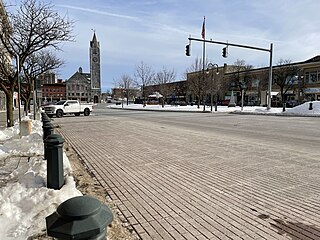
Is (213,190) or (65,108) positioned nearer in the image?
(213,190)

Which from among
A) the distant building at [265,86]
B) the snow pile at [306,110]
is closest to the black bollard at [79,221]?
the snow pile at [306,110]

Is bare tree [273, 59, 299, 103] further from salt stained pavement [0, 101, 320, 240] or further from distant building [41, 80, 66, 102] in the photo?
distant building [41, 80, 66, 102]

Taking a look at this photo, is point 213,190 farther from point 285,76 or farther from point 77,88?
point 77,88

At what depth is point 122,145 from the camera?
10195 millimetres

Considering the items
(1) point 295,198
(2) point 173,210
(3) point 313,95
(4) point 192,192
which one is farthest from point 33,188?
(3) point 313,95

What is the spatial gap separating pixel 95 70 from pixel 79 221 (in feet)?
455

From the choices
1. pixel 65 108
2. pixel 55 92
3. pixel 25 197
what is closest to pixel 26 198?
pixel 25 197

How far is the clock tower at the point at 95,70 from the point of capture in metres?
132

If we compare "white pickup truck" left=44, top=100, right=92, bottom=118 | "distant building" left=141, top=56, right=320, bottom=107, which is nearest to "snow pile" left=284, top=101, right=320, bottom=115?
"distant building" left=141, top=56, right=320, bottom=107

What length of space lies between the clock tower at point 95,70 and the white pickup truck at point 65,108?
101m

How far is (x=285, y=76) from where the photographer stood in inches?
2281

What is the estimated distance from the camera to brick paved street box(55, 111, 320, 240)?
369 cm

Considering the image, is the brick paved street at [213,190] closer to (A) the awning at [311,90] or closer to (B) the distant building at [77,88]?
(A) the awning at [311,90]

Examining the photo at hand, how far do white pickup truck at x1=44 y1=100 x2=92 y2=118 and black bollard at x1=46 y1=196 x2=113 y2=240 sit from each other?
29.0 m
